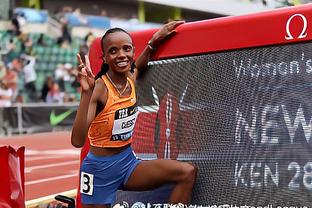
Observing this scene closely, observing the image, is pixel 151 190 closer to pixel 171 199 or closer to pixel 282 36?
pixel 171 199

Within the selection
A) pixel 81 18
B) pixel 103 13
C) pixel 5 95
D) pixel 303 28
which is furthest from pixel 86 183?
pixel 103 13

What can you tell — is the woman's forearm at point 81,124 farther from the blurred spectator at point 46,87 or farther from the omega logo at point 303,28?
the blurred spectator at point 46,87

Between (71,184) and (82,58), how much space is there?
5.67 meters

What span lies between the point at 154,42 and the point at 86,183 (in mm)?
836

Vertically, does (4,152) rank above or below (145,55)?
below

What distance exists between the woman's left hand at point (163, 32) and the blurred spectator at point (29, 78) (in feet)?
51.5

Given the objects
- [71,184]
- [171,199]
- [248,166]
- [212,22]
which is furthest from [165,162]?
[71,184]

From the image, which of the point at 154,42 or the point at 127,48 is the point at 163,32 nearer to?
the point at 154,42

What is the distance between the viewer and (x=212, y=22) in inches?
118

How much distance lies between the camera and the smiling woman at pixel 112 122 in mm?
3217

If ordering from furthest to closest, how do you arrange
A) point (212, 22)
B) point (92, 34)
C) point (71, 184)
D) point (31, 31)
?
point (92, 34) < point (31, 31) < point (71, 184) < point (212, 22)

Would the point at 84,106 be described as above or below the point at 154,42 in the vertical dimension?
below

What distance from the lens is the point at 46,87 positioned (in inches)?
755

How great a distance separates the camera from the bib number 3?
3.38 meters
